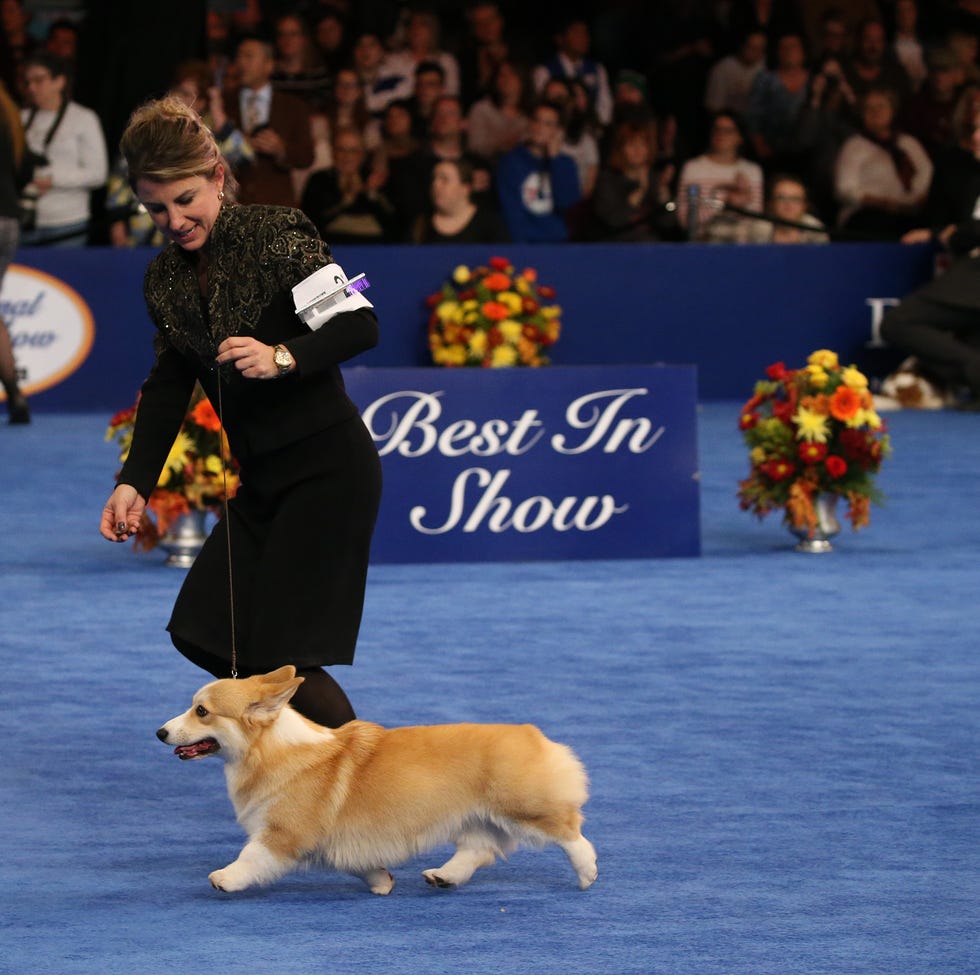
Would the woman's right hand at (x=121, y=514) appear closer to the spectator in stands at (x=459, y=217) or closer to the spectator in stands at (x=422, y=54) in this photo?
the spectator in stands at (x=459, y=217)

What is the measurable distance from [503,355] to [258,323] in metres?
8.84

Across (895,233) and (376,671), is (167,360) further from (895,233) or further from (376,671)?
(895,233)

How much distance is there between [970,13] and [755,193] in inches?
136

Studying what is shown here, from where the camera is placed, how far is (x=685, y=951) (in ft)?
11.7

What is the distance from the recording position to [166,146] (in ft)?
12.6

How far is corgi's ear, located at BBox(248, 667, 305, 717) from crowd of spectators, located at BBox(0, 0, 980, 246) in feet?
28.3

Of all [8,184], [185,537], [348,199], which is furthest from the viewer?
[348,199]

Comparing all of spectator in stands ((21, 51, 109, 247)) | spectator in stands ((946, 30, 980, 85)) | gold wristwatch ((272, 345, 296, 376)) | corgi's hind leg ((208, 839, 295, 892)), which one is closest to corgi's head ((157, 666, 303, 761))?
corgi's hind leg ((208, 839, 295, 892))

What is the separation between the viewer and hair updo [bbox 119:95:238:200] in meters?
3.83

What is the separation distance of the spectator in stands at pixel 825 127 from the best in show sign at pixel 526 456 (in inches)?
265

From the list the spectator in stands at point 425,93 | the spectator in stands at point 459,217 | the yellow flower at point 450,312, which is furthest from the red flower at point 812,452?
the spectator in stands at point 425,93

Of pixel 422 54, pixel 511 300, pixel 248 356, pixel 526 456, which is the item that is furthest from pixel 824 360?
pixel 422 54

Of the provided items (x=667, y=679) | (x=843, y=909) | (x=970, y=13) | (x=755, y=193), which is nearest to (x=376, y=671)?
(x=667, y=679)

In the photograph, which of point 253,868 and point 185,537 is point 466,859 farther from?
point 185,537
